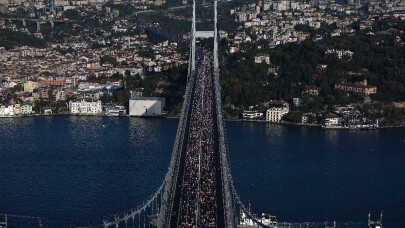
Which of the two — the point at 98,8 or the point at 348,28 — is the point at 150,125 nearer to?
the point at 348,28

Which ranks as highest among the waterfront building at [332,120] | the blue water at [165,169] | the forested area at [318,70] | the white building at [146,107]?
the forested area at [318,70]

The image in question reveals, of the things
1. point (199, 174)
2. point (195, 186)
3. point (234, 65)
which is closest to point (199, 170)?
point (199, 174)

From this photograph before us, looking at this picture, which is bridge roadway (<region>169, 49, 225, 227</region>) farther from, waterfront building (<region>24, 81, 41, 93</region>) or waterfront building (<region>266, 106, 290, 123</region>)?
waterfront building (<region>24, 81, 41, 93</region>)

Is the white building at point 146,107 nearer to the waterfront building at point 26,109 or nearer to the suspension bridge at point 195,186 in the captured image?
the waterfront building at point 26,109

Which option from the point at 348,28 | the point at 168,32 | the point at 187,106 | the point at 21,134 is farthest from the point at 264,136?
the point at 168,32

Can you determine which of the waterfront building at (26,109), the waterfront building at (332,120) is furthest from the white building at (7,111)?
the waterfront building at (332,120)

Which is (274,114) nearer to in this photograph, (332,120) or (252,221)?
(332,120)
